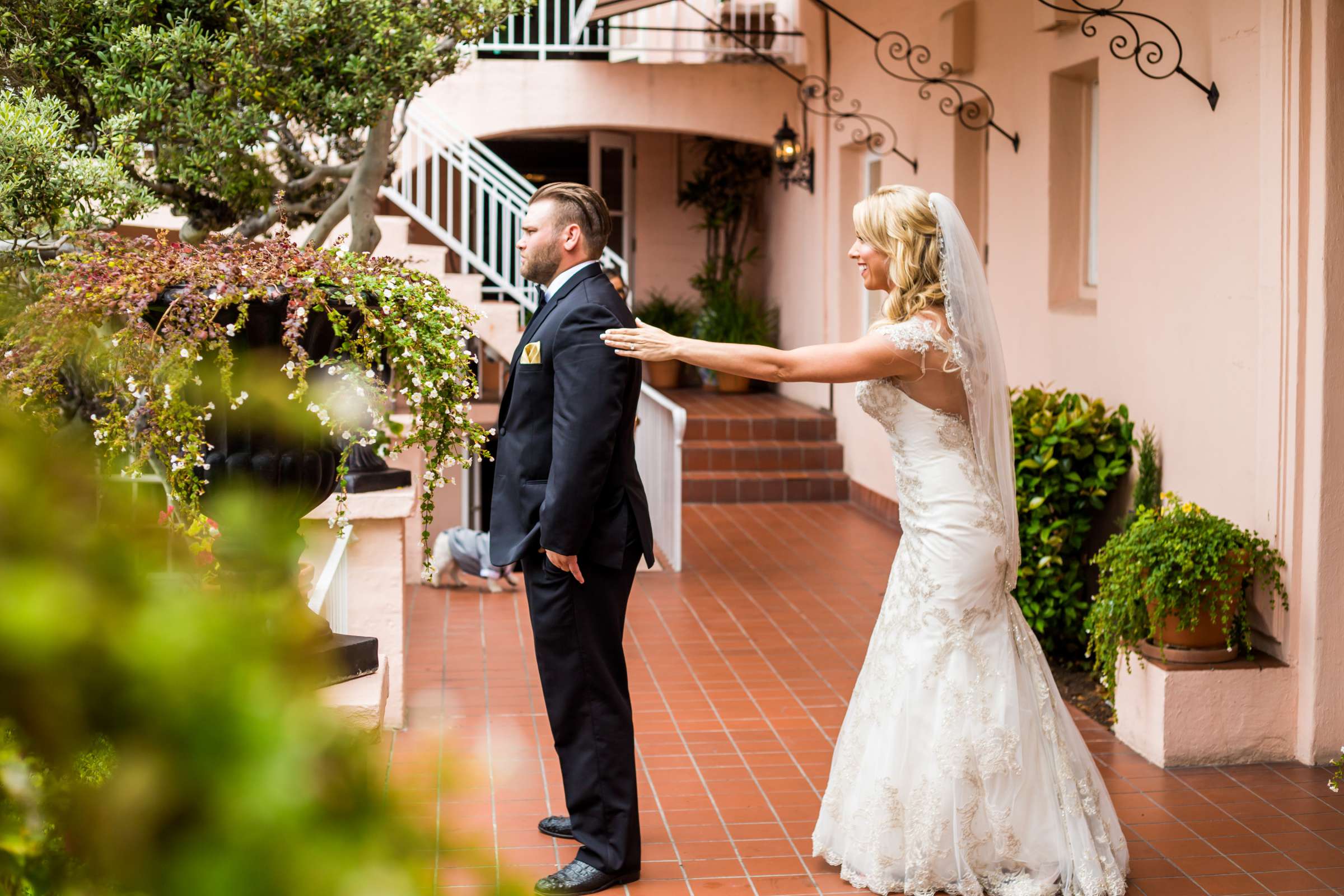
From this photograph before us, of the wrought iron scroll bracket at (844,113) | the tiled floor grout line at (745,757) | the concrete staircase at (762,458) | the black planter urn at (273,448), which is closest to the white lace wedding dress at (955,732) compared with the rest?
the tiled floor grout line at (745,757)

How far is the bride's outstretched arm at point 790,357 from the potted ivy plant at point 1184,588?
5.11 ft

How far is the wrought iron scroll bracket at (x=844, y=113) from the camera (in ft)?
31.5

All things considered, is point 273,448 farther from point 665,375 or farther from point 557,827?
point 665,375

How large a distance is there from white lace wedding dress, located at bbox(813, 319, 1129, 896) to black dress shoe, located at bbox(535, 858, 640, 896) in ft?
2.12

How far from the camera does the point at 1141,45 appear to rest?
520 centimetres

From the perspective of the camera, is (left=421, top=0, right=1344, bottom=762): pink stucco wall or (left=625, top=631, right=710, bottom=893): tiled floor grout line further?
(left=421, top=0, right=1344, bottom=762): pink stucco wall

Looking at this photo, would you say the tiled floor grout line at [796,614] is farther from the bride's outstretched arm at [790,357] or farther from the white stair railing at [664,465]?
the bride's outstretched arm at [790,357]

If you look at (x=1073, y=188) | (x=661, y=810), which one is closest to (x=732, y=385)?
(x=1073, y=188)

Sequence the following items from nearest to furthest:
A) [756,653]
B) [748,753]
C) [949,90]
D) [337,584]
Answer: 1. [337,584]
2. [748,753]
3. [756,653]
4. [949,90]

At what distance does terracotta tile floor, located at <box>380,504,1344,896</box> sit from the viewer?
377 centimetres

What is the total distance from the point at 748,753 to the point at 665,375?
31.4ft

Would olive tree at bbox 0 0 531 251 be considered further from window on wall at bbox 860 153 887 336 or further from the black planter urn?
window on wall at bbox 860 153 887 336

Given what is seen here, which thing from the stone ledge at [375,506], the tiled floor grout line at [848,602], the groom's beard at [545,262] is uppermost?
the groom's beard at [545,262]

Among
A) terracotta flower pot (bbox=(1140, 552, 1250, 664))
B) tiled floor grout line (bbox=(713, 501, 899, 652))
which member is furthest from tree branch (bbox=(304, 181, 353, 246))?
terracotta flower pot (bbox=(1140, 552, 1250, 664))
